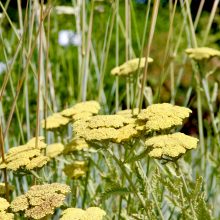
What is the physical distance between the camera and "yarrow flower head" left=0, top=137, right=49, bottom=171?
92 cm

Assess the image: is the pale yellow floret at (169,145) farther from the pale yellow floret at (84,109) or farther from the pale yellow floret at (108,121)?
the pale yellow floret at (84,109)

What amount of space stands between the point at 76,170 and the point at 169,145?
0.35 m

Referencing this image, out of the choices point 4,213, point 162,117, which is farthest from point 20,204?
point 162,117

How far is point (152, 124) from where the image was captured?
845 mm

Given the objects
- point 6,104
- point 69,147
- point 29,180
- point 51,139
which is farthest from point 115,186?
point 6,104

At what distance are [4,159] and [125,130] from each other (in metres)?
0.23

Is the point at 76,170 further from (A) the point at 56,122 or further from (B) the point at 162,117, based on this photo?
(B) the point at 162,117

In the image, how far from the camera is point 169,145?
32.2 inches

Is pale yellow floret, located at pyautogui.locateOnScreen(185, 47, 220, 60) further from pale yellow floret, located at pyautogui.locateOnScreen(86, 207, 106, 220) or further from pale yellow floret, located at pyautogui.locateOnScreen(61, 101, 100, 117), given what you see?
pale yellow floret, located at pyautogui.locateOnScreen(86, 207, 106, 220)

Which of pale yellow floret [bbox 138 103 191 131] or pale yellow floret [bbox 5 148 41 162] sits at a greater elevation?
pale yellow floret [bbox 138 103 191 131]

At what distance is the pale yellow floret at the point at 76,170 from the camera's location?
1.12 meters

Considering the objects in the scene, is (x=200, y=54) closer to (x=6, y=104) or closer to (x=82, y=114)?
(x=82, y=114)

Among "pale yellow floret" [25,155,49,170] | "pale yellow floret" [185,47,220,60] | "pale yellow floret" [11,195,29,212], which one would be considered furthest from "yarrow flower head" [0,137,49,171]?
"pale yellow floret" [185,47,220,60]

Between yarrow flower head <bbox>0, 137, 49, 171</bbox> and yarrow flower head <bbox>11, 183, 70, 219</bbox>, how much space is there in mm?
83
